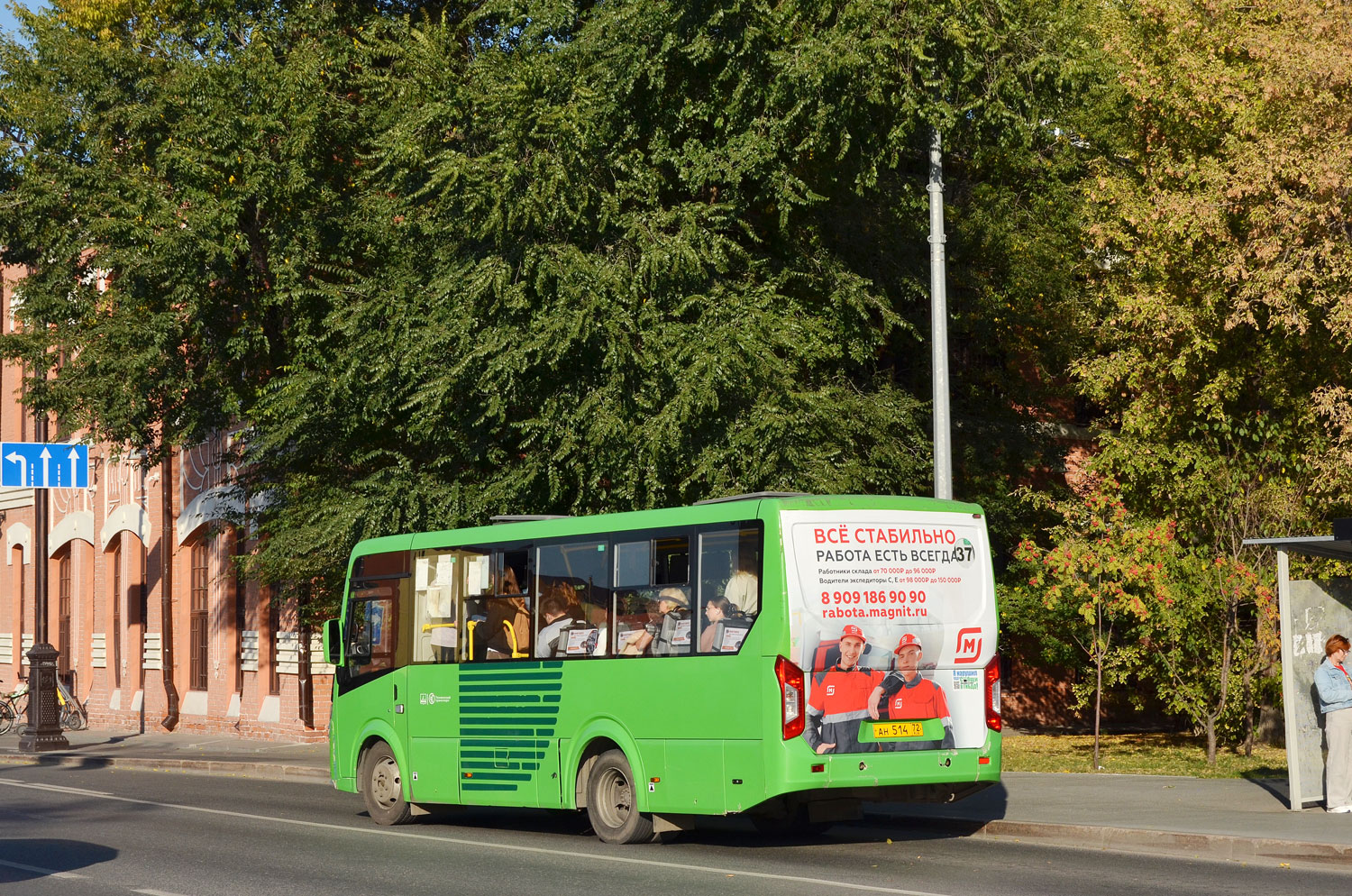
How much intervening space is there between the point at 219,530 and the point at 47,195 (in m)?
6.59

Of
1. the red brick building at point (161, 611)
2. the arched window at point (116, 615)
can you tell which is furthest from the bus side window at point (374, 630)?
the arched window at point (116, 615)

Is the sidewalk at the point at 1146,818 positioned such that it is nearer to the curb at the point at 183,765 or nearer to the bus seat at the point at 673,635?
the bus seat at the point at 673,635

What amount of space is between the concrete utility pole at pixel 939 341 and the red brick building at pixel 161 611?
14912 millimetres

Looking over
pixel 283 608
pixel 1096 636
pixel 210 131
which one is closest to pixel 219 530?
pixel 283 608

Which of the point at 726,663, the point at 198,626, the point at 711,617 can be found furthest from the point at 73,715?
the point at 726,663

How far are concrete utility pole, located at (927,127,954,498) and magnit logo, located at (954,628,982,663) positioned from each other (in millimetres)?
3579

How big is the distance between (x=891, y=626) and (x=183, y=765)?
692 inches

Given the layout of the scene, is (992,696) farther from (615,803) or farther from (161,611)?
(161,611)

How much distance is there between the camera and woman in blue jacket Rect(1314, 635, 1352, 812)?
1423 centimetres

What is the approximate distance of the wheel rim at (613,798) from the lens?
561 inches

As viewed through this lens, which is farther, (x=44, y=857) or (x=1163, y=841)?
(x=44, y=857)

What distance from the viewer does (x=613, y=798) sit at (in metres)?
14.4

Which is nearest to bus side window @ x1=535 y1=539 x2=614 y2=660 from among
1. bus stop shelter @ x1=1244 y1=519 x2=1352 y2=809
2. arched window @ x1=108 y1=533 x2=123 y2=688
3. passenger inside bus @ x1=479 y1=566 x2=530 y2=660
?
passenger inside bus @ x1=479 y1=566 x2=530 y2=660

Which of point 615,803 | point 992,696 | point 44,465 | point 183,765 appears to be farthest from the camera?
point 44,465
